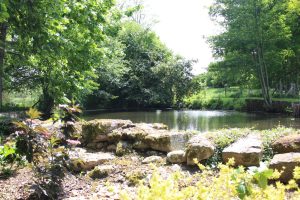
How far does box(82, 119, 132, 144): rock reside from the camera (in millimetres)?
7012

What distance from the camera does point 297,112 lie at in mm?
18312

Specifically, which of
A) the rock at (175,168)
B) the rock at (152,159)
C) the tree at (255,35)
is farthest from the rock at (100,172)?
the tree at (255,35)

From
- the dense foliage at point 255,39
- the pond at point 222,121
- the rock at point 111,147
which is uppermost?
the dense foliage at point 255,39

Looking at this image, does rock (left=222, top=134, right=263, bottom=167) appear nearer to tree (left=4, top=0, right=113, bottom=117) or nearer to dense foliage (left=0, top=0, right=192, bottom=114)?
dense foliage (left=0, top=0, right=192, bottom=114)

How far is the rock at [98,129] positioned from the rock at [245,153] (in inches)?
107

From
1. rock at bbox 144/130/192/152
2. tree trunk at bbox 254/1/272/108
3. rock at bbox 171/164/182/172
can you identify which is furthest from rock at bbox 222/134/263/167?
tree trunk at bbox 254/1/272/108

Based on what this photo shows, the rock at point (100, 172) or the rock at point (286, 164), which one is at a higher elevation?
the rock at point (286, 164)

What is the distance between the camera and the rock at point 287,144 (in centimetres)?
504

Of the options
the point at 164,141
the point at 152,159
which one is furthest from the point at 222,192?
the point at 164,141

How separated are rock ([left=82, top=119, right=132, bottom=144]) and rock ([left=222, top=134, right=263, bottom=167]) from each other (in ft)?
8.92

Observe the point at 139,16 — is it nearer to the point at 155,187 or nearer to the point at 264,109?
the point at 264,109

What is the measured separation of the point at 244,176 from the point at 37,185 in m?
2.77

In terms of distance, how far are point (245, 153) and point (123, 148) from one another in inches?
99.3

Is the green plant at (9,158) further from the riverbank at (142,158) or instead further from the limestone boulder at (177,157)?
the limestone boulder at (177,157)
